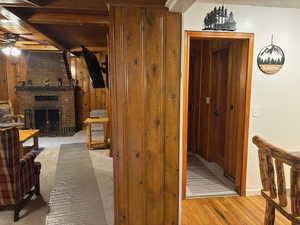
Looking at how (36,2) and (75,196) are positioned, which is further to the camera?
(75,196)

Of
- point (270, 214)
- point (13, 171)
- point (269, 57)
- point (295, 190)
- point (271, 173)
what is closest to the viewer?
point (295, 190)

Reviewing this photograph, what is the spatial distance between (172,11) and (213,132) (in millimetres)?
2654

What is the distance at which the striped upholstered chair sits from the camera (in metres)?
2.03

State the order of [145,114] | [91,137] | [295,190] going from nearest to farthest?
[295,190] → [145,114] → [91,137]

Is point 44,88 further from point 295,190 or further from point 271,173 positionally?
point 295,190

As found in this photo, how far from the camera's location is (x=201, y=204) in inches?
101

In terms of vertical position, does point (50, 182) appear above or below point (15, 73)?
below

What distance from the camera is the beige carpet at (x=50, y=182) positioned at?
2.29 metres

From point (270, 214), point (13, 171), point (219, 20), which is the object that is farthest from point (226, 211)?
point (13, 171)

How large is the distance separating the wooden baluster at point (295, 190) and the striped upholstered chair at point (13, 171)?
238 centimetres

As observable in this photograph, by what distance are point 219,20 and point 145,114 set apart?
1500mm

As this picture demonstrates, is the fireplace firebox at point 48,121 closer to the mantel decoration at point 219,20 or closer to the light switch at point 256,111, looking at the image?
the mantel decoration at point 219,20

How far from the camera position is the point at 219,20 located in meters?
2.42

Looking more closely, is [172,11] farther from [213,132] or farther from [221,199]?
[213,132]
